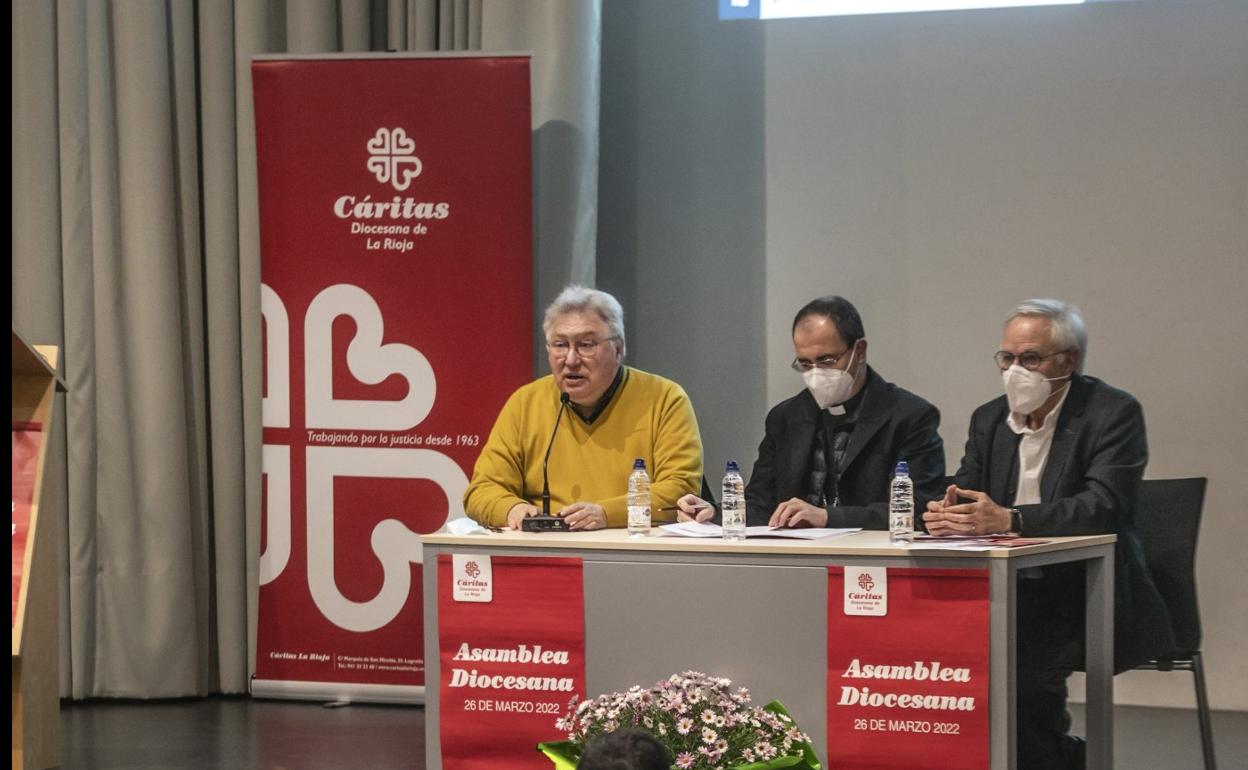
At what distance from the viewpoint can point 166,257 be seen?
4.88m

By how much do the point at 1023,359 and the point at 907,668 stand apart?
0.91 m

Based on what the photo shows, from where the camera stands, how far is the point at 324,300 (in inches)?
181

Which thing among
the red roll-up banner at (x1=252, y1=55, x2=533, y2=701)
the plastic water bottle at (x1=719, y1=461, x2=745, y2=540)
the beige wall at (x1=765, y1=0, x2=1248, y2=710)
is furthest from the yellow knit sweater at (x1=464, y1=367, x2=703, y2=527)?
the beige wall at (x1=765, y1=0, x2=1248, y2=710)

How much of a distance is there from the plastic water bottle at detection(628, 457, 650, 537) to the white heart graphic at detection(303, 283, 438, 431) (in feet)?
4.28

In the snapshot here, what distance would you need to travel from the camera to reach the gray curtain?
4824mm

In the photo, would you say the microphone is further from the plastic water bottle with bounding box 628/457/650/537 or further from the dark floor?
the dark floor

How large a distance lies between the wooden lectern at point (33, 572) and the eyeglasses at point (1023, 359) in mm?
2551

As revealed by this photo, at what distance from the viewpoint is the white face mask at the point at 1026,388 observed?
136 inches

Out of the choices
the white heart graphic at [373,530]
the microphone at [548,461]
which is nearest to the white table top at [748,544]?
the microphone at [548,461]

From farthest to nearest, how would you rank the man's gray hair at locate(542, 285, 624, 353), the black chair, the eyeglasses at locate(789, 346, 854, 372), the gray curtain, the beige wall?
1. the gray curtain
2. the beige wall
3. the man's gray hair at locate(542, 285, 624, 353)
4. the eyeglasses at locate(789, 346, 854, 372)
5. the black chair

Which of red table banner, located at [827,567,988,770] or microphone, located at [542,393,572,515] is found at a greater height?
microphone, located at [542,393,572,515]

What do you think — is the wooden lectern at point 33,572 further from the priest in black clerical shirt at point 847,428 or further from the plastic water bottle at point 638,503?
the priest in black clerical shirt at point 847,428

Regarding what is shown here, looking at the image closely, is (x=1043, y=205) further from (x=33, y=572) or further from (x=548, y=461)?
(x=33, y=572)

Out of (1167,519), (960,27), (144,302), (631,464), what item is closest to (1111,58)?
(960,27)
